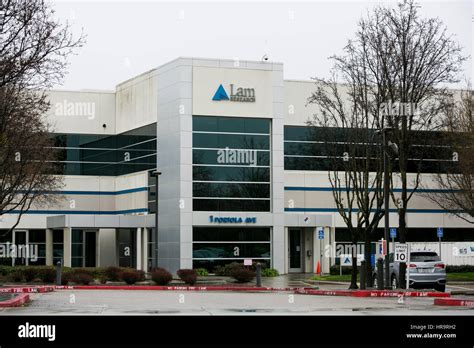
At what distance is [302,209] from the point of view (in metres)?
55.7

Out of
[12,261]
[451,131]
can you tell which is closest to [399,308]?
[451,131]

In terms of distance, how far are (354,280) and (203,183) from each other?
17.7 meters

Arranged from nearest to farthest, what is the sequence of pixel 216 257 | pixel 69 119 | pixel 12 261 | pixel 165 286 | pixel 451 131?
pixel 165 286 → pixel 451 131 → pixel 216 257 → pixel 12 261 → pixel 69 119

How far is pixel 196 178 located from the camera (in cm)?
5012

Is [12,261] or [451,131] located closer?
[451,131]

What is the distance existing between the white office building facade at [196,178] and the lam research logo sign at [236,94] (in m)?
0.07

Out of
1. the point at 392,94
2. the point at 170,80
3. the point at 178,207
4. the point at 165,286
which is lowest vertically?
the point at 165,286

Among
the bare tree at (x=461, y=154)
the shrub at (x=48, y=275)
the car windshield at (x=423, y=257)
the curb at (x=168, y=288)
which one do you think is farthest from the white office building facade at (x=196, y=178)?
the car windshield at (x=423, y=257)

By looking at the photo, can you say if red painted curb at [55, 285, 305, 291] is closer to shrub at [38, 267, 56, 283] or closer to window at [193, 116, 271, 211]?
shrub at [38, 267, 56, 283]

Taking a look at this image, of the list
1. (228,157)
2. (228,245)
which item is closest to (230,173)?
(228,157)

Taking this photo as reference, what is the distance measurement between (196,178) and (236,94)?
5.40 m

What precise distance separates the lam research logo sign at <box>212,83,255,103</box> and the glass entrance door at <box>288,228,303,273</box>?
29.9ft

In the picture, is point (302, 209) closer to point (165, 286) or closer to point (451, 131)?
point (451, 131)

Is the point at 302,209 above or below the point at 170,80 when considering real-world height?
below
